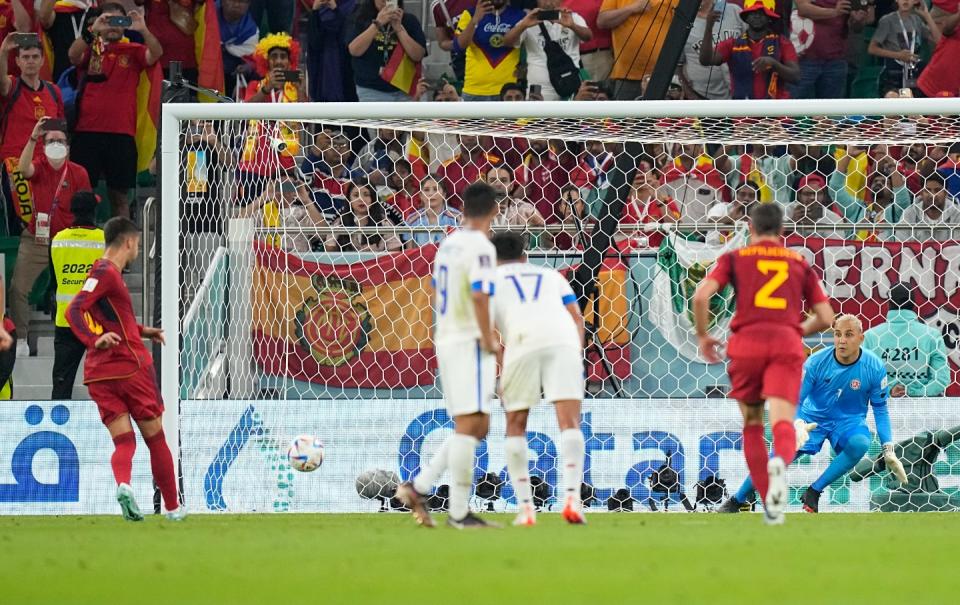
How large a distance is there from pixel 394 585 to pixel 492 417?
6.55 m

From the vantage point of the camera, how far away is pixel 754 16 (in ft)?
52.1

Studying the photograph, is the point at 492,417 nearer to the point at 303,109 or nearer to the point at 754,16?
the point at 303,109

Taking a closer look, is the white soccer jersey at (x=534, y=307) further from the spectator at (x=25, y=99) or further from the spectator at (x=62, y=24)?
the spectator at (x=62, y=24)

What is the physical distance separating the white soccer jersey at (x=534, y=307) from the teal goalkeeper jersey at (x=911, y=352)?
4.73m

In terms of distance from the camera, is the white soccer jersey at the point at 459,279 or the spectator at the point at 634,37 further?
the spectator at the point at 634,37

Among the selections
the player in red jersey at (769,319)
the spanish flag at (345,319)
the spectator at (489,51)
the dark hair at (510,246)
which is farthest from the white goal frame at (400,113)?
the spectator at (489,51)

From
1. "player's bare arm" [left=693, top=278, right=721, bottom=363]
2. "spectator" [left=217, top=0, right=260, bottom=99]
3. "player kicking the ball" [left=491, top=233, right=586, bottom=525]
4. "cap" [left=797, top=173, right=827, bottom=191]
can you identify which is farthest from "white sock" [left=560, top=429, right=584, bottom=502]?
"spectator" [left=217, top=0, right=260, bottom=99]

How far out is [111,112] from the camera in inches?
617

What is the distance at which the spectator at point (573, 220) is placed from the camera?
1301 cm

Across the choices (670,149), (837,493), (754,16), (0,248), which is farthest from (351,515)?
(754,16)

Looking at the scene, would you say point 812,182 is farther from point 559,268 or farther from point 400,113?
point 400,113

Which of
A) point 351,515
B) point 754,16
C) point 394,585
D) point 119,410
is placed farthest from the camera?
point 754,16

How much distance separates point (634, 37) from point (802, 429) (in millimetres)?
5750

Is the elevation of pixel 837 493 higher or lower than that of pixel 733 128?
lower
